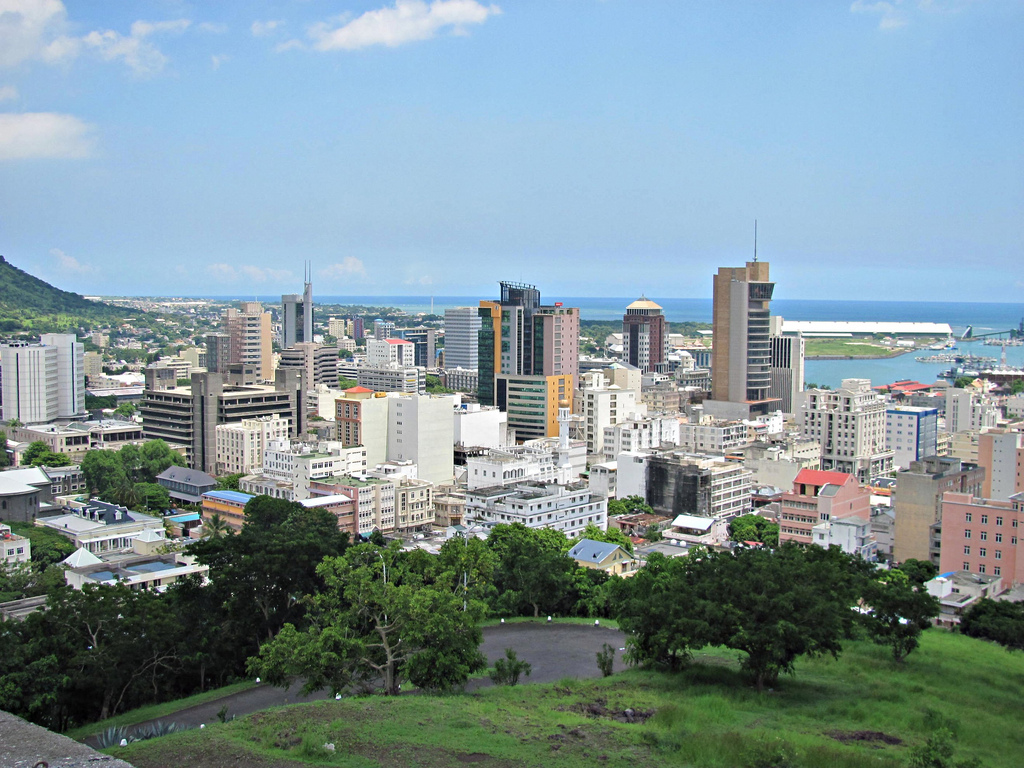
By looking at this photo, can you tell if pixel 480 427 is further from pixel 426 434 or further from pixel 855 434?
pixel 855 434

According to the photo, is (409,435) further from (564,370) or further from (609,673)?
(609,673)

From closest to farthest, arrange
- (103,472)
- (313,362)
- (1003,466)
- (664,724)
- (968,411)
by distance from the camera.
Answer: (664,724) < (1003,466) < (103,472) < (968,411) < (313,362)

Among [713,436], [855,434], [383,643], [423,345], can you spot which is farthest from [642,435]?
[423,345]

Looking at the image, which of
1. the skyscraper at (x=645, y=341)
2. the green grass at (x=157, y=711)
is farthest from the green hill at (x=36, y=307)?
A: the green grass at (x=157, y=711)

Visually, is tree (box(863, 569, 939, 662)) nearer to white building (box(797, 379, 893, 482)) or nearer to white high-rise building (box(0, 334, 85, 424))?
white building (box(797, 379, 893, 482))

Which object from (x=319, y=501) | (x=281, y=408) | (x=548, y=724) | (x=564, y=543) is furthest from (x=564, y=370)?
(x=548, y=724)

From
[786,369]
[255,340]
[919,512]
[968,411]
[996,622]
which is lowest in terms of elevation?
[996,622]

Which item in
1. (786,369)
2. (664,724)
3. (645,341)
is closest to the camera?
(664,724)

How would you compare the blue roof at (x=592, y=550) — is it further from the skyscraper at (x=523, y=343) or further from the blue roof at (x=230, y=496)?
the skyscraper at (x=523, y=343)
